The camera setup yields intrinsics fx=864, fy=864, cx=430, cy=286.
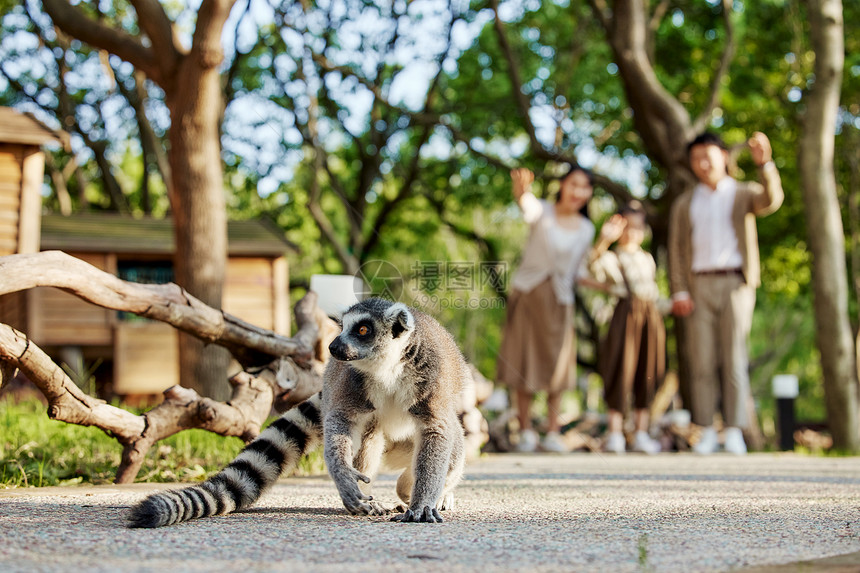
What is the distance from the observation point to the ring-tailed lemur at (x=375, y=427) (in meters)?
3.73

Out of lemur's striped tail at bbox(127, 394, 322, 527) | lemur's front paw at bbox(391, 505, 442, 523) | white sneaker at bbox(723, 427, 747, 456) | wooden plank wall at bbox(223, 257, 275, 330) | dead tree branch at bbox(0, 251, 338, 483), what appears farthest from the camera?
wooden plank wall at bbox(223, 257, 275, 330)

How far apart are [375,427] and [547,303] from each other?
4.77 metres

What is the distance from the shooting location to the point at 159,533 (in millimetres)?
3141

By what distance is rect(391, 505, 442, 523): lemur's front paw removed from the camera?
3602 millimetres

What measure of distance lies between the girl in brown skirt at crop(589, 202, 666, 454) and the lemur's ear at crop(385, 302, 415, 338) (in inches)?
197

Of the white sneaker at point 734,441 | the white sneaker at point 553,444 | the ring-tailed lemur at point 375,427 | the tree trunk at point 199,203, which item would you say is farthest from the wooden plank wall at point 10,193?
the white sneaker at point 734,441

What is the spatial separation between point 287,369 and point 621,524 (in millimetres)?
A: 2764

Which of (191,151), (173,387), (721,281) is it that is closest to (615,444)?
(721,281)

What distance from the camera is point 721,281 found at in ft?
26.6

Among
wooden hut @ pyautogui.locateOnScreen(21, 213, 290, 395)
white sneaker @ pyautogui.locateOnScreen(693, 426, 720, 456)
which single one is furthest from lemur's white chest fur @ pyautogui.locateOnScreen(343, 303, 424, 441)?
wooden hut @ pyautogui.locateOnScreen(21, 213, 290, 395)

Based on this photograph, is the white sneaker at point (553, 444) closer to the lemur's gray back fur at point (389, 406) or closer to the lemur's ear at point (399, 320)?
the lemur's gray back fur at point (389, 406)

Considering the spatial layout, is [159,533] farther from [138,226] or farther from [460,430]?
[138,226]

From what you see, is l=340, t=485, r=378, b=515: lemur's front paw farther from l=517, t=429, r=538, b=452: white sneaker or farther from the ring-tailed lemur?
l=517, t=429, r=538, b=452: white sneaker

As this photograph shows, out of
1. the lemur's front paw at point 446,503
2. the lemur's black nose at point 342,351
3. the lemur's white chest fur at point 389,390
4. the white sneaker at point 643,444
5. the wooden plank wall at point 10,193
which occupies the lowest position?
the white sneaker at point 643,444
